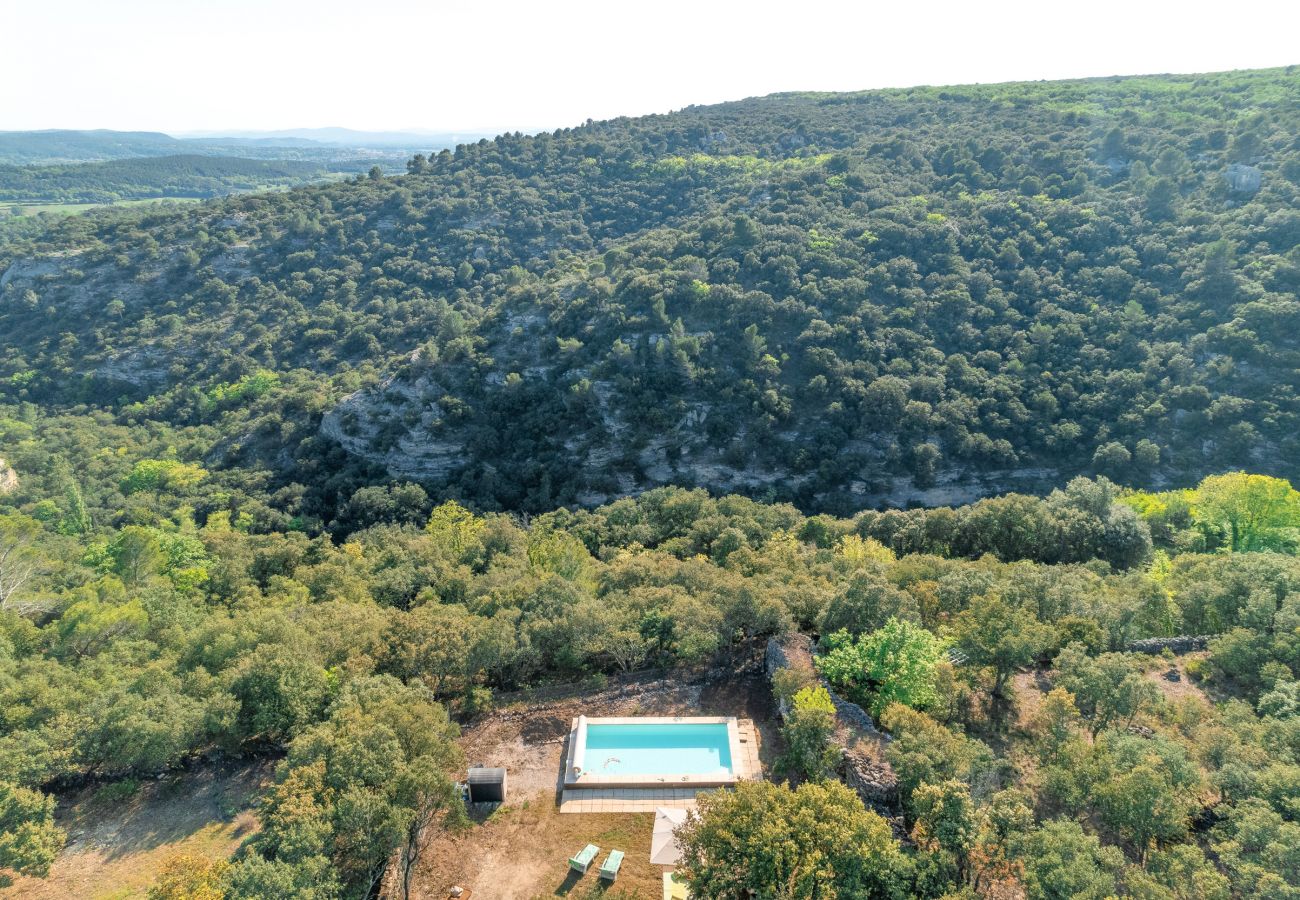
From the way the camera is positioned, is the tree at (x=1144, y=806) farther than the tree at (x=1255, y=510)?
No

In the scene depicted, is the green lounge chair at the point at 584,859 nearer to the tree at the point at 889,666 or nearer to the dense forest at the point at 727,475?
the dense forest at the point at 727,475

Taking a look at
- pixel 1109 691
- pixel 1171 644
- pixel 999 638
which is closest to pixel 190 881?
pixel 999 638

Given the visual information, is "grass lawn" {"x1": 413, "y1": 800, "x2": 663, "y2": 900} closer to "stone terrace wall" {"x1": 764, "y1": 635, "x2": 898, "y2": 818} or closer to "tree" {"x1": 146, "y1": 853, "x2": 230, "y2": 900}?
"tree" {"x1": 146, "y1": 853, "x2": 230, "y2": 900}

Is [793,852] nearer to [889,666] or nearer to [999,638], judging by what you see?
[889,666]

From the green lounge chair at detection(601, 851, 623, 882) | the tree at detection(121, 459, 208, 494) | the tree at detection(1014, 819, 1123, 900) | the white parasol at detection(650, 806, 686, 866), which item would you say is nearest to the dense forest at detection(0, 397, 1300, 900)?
the tree at detection(1014, 819, 1123, 900)

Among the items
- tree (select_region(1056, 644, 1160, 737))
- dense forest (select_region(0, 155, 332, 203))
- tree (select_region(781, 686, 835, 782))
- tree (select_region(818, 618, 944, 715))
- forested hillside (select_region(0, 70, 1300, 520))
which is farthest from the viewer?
dense forest (select_region(0, 155, 332, 203))

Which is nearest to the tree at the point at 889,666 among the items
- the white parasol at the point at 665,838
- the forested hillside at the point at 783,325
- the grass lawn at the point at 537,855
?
the white parasol at the point at 665,838
